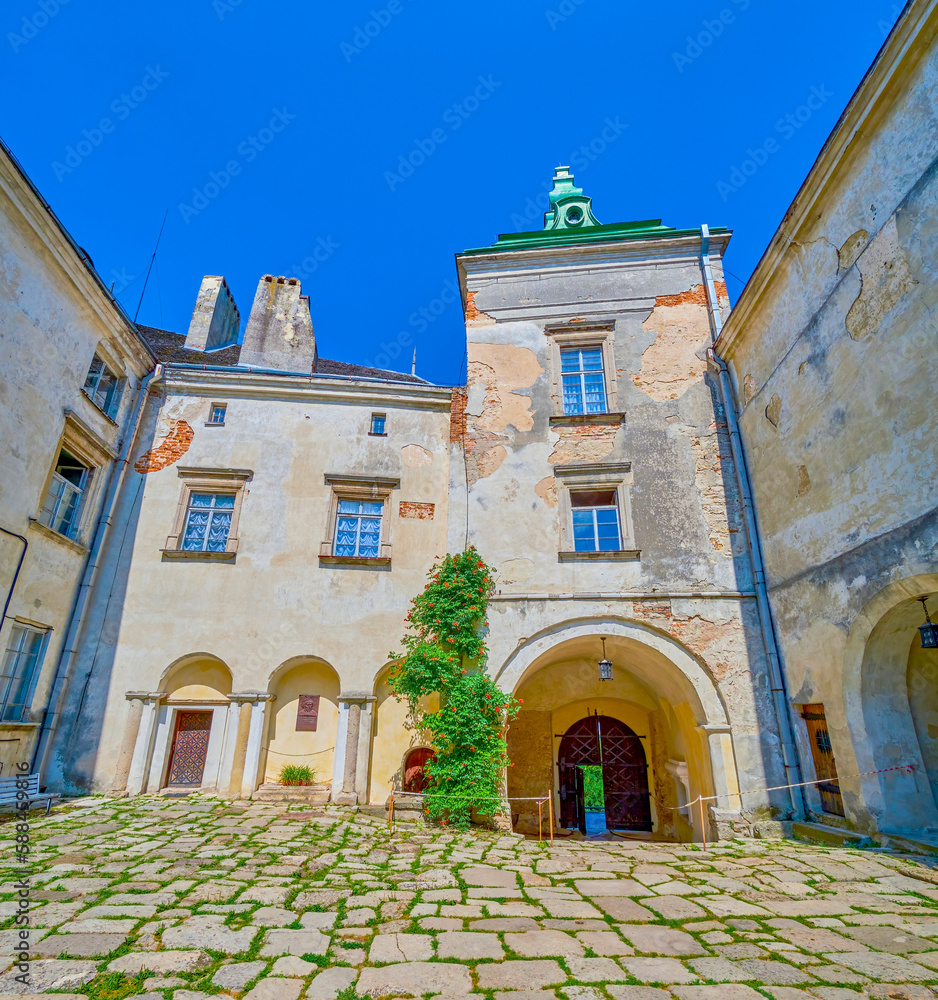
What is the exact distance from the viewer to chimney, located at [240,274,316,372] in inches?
625

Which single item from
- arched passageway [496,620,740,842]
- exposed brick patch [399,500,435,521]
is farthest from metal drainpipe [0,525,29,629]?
arched passageway [496,620,740,842]

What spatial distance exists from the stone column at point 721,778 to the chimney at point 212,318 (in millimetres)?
16315

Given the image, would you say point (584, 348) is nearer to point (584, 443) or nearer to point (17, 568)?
point (584, 443)

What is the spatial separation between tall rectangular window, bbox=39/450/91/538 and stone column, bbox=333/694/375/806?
19.7ft

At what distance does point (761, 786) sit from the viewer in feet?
30.2

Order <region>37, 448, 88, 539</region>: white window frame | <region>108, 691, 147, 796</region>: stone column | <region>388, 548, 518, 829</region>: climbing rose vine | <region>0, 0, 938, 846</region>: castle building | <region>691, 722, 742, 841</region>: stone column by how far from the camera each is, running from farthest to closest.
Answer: <region>37, 448, 88, 539</region>: white window frame
<region>108, 691, 147, 796</region>: stone column
<region>691, 722, 742, 841</region>: stone column
<region>388, 548, 518, 829</region>: climbing rose vine
<region>0, 0, 938, 846</region>: castle building

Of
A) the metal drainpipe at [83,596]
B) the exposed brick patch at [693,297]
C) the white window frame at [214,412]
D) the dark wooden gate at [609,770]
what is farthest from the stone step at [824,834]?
the white window frame at [214,412]

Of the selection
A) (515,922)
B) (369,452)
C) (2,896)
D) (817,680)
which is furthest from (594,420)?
(2,896)

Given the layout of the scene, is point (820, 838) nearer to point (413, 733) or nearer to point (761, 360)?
point (413, 733)

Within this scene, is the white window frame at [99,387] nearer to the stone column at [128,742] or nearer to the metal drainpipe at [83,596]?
the metal drainpipe at [83,596]

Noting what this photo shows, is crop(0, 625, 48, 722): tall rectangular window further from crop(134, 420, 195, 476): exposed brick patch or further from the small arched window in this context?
the small arched window

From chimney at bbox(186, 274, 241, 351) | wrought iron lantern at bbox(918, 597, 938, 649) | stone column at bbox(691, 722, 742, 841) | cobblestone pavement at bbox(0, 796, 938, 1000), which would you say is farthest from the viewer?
chimney at bbox(186, 274, 241, 351)

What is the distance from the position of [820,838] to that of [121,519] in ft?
42.3

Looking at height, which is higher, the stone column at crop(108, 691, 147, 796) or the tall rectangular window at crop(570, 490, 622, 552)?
the tall rectangular window at crop(570, 490, 622, 552)
